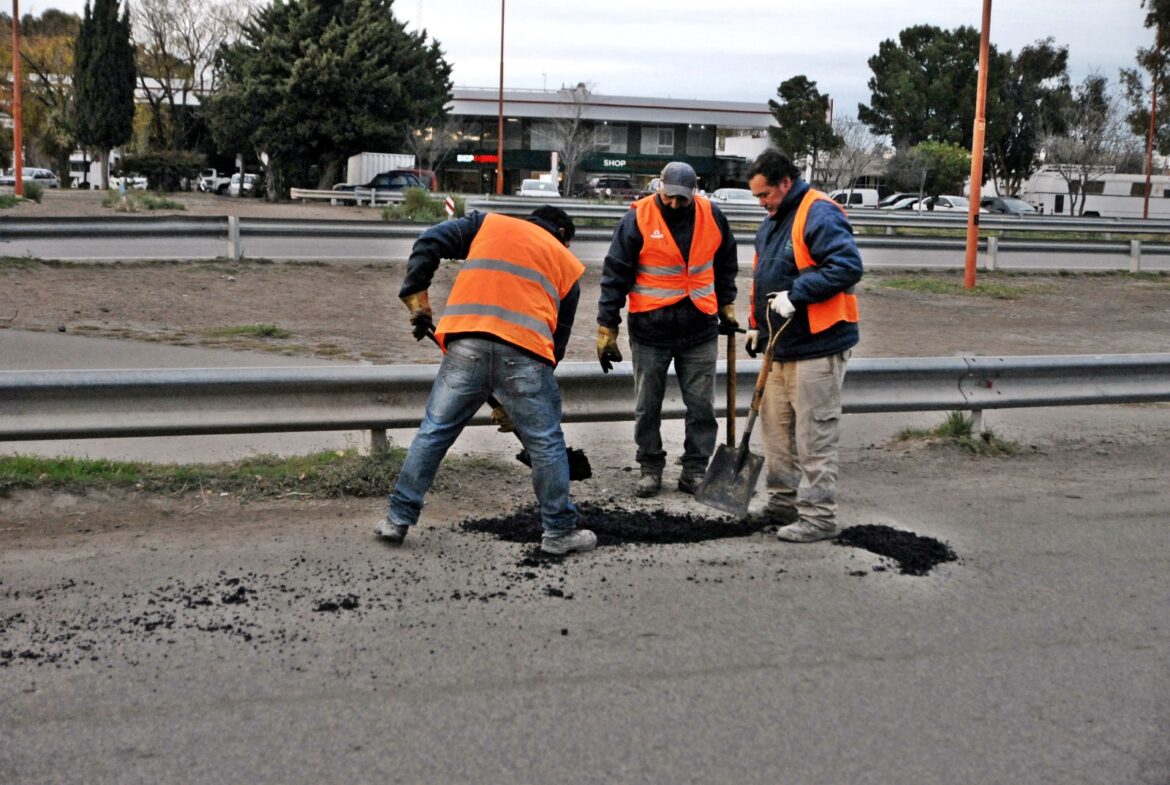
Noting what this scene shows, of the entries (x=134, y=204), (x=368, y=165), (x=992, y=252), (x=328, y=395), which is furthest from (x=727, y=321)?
(x=368, y=165)

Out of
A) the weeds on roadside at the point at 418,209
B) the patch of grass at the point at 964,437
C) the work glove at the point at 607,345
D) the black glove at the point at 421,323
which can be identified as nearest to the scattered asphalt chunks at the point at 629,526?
the work glove at the point at 607,345

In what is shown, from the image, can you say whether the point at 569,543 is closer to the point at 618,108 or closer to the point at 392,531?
the point at 392,531

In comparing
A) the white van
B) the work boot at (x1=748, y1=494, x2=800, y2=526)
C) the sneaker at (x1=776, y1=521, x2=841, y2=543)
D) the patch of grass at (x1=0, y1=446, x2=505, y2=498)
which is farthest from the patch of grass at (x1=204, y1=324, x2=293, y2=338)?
the white van

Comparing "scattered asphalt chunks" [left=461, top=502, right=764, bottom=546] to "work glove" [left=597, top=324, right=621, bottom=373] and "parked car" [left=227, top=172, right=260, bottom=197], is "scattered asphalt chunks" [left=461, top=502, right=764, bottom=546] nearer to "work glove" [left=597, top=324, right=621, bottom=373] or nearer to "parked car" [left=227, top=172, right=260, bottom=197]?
"work glove" [left=597, top=324, right=621, bottom=373]

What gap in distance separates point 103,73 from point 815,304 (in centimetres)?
5160

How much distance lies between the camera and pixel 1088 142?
170 ft

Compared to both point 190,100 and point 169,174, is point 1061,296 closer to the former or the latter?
point 169,174

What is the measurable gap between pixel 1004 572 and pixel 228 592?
332cm

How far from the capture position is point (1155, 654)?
4.68 m

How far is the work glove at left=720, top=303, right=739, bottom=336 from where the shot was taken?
7.07 m

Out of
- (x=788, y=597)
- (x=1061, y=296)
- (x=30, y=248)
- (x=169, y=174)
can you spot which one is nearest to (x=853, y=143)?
(x=169, y=174)

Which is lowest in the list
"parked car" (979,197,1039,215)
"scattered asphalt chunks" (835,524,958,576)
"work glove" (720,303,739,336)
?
"scattered asphalt chunks" (835,524,958,576)

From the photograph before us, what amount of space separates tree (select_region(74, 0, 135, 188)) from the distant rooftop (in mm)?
20963

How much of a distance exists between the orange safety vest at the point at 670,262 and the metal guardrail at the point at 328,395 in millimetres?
788
